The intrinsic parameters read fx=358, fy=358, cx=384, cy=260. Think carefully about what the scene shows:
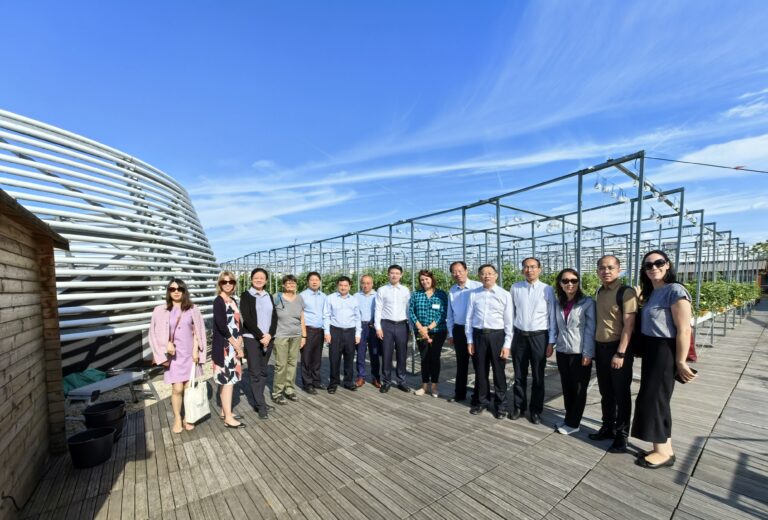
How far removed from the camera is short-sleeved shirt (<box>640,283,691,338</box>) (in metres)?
2.80

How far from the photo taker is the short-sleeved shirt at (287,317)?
15.3ft

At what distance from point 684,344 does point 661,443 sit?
0.86 meters

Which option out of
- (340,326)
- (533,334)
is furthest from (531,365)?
(340,326)

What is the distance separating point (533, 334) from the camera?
12.6 feet

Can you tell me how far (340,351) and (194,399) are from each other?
1955 millimetres

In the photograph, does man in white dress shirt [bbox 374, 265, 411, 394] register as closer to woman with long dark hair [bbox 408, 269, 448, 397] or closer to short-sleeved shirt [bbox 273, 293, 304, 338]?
woman with long dark hair [bbox 408, 269, 448, 397]

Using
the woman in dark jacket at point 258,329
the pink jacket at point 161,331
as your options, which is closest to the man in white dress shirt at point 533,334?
the woman in dark jacket at point 258,329

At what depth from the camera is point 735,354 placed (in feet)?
23.5

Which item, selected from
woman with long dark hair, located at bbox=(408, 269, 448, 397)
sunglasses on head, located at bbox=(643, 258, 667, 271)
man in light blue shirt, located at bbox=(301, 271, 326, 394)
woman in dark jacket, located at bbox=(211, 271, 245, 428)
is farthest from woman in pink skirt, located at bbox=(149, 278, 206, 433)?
sunglasses on head, located at bbox=(643, 258, 667, 271)

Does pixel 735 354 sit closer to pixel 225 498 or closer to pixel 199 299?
pixel 225 498

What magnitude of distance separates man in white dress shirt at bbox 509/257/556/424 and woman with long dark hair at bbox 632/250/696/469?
931 millimetres

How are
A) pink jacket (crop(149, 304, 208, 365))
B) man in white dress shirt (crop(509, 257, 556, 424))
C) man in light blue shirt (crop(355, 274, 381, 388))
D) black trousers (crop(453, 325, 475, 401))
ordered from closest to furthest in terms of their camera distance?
pink jacket (crop(149, 304, 208, 365))
man in white dress shirt (crop(509, 257, 556, 424))
black trousers (crop(453, 325, 475, 401))
man in light blue shirt (crop(355, 274, 381, 388))

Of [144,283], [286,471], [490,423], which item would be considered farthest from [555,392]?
[144,283]

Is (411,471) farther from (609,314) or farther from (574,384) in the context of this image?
(609,314)
